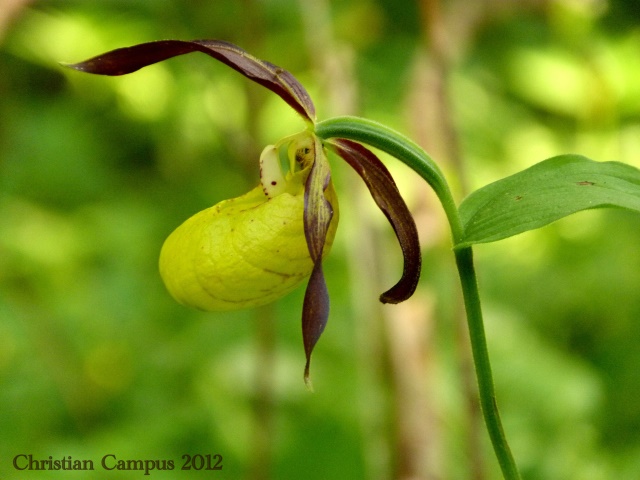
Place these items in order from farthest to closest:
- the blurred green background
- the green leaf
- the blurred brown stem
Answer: the blurred green background
the blurred brown stem
the green leaf

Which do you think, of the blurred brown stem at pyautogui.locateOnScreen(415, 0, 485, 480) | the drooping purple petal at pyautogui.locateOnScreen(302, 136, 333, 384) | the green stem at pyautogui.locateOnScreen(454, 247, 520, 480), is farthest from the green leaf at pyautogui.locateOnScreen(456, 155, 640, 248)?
the blurred brown stem at pyautogui.locateOnScreen(415, 0, 485, 480)

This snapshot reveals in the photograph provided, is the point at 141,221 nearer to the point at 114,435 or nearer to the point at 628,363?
the point at 114,435

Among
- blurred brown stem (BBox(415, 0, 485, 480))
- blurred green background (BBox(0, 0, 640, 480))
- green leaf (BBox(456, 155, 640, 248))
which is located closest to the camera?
green leaf (BBox(456, 155, 640, 248))

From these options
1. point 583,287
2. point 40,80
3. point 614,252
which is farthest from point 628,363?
point 40,80

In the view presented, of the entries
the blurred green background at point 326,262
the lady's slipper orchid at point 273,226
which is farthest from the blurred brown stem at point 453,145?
the lady's slipper orchid at point 273,226

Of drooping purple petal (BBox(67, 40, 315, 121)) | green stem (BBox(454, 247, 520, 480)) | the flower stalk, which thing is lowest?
green stem (BBox(454, 247, 520, 480))

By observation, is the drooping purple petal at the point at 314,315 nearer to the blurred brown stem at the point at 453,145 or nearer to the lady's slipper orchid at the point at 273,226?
the lady's slipper orchid at the point at 273,226

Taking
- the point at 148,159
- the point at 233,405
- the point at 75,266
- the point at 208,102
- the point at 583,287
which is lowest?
the point at 233,405

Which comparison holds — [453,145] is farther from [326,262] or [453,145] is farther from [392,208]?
[326,262]

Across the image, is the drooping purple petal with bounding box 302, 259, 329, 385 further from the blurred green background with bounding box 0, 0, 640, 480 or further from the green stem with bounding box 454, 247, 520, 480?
the blurred green background with bounding box 0, 0, 640, 480
